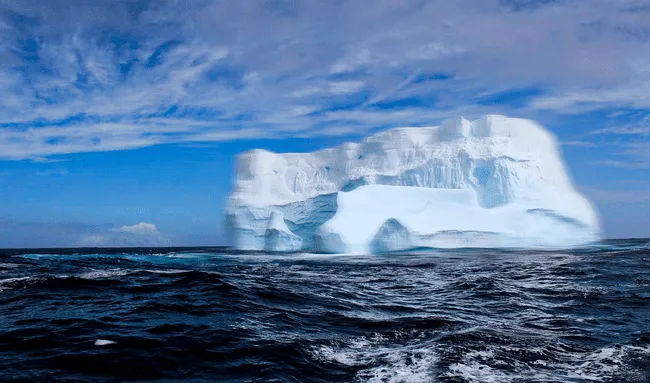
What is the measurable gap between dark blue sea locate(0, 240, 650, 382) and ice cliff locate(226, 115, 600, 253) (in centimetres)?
1979

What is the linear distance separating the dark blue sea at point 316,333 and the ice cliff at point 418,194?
19791mm

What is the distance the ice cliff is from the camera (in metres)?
31.1

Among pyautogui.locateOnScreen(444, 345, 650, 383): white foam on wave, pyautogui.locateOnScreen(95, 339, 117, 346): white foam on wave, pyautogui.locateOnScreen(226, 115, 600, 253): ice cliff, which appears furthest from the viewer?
pyautogui.locateOnScreen(226, 115, 600, 253): ice cliff

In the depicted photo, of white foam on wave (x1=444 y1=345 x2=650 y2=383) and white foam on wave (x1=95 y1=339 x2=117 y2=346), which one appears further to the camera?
white foam on wave (x1=95 y1=339 x2=117 y2=346)

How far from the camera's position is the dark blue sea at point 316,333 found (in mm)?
4758

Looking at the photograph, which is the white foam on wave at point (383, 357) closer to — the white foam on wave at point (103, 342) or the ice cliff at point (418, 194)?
the white foam on wave at point (103, 342)

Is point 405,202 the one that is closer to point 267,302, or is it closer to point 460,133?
point 460,133

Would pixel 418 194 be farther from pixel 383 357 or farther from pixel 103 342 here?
pixel 103 342

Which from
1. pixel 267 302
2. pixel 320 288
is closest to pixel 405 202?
pixel 320 288

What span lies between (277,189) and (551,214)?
842 inches

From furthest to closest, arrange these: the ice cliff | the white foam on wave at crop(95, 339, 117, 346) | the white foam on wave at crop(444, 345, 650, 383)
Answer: the ice cliff → the white foam on wave at crop(95, 339, 117, 346) → the white foam on wave at crop(444, 345, 650, 383)

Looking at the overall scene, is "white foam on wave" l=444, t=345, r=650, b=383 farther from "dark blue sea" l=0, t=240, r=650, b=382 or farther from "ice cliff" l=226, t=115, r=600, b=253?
"ice cliff" l=226, t=115, r=600, b=253

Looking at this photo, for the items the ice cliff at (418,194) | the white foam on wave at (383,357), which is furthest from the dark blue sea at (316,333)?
the ice cliff at (418,194)

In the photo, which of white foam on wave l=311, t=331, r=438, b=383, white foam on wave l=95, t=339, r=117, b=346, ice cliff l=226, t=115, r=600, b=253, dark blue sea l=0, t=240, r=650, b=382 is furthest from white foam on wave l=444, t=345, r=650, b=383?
ice cliff l=226, t=115, r=600, b=253
